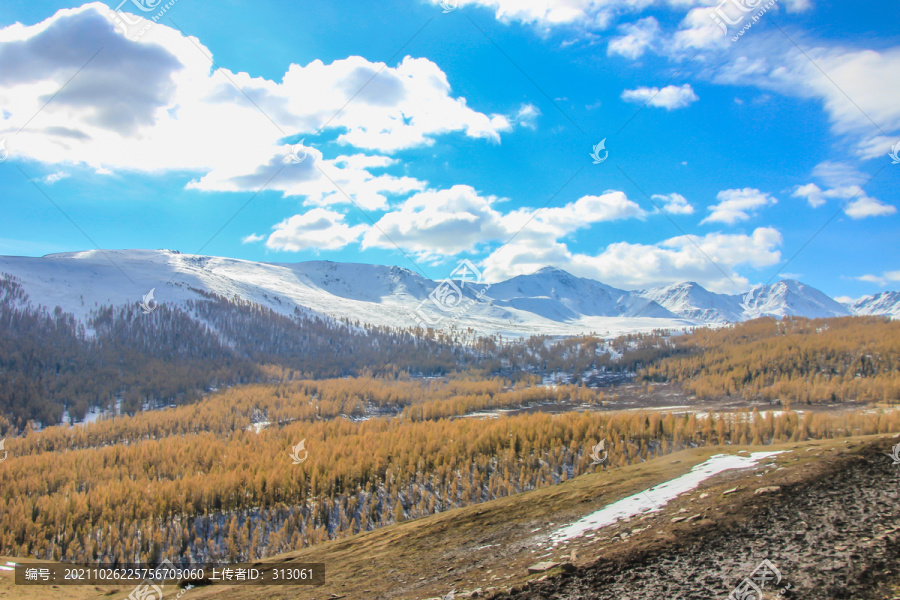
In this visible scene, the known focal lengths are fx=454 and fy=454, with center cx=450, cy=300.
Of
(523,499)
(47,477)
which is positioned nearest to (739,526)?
(523,499)

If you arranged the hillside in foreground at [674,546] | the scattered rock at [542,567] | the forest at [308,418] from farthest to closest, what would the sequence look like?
the forest at [308,418] → the scattered rock at [542,567] → the hillside in foreground at [674,546]

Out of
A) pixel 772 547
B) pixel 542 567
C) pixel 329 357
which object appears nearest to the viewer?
pixel 772 547

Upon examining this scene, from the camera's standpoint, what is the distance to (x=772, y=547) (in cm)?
886

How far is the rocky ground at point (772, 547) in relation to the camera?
7.71m

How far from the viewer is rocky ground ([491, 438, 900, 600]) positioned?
771 cm

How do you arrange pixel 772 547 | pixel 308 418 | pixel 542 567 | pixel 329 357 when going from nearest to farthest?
pixel 772 547 < pixel 542 567 < pixel 308 418 < pixel 329 357

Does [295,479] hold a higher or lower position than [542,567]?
lower

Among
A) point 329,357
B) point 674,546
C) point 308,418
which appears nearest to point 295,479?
point 674,546

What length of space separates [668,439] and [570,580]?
32422 millimetres

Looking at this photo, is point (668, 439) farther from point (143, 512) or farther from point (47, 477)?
point (47, 477)

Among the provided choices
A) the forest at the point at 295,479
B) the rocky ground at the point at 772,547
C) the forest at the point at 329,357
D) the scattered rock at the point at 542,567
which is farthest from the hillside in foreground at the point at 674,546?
the forest at the point at 329,357

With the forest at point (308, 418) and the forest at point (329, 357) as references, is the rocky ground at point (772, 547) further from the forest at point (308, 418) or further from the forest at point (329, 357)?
the forest at point (329, 357)

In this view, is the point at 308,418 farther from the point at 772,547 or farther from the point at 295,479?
the point at 772,547

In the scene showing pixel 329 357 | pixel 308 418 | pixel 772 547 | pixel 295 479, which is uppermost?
pixel 329 357
